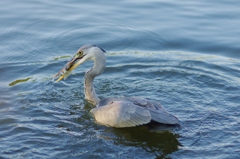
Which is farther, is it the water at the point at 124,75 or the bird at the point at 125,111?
the bird at the point at 125,111

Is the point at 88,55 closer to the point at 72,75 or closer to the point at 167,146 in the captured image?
the point at 72,75

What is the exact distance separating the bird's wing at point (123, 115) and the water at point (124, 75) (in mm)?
167

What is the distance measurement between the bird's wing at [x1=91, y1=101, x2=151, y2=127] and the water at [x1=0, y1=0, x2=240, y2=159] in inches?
6.6

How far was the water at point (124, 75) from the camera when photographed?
8992mm

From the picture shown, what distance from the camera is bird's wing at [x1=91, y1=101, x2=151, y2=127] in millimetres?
9422

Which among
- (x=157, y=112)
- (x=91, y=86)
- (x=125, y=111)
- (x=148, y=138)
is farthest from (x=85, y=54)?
(x=148, y=138)

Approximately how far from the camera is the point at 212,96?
10875mm

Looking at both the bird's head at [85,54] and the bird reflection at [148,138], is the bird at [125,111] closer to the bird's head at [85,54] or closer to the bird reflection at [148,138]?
the bird's head at [85,54]

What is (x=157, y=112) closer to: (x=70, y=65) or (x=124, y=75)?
(x=70, y=65)

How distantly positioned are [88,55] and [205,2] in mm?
7631

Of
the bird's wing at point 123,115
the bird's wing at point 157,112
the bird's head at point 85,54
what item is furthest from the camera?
the bird's head at point 85,54

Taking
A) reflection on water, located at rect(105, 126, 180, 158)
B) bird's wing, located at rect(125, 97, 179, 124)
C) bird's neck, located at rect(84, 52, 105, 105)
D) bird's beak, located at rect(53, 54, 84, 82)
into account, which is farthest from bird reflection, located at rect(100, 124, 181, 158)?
bird's beak, located at rect(53, 54, 84, 82)

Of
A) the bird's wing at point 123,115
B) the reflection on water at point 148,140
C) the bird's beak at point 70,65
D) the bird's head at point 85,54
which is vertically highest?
the bird's head at point 85,54

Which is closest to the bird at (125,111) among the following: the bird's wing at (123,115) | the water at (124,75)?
the bird's wing at (123,115)
